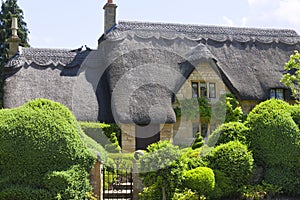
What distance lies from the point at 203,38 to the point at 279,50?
4197 mm

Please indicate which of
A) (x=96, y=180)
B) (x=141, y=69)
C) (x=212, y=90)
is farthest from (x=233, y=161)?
(x=141, y=69)

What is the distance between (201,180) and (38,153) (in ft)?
12.9

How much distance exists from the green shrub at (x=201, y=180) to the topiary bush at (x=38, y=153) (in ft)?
8.28

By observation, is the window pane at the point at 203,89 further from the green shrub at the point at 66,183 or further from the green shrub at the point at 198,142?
the green shrub at the point at 66,183

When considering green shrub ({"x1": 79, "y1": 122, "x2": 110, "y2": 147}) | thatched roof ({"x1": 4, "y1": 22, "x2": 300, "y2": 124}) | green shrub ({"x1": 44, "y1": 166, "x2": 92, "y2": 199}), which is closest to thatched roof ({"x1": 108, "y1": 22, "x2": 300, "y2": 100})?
thatched roof ({"x1": 4, "y1": 22, "x2": 300, "y2": 124})

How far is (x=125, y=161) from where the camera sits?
1486 centimetres

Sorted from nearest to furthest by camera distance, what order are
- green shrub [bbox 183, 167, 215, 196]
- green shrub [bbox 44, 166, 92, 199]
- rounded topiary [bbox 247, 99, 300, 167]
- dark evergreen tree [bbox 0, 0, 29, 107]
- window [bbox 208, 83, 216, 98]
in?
green shrub [bbox 44, 166, 92, 199]
green shrub [bbox 183, 167, 215, 196]
rounded topiary [bbox 247, 99, 300, 167]
window [bbox 208, 83, 216, 98]
dark evergreen tree [bbox 0, 0, 29, 107]

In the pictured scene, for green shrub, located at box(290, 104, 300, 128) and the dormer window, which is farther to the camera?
the dormer window

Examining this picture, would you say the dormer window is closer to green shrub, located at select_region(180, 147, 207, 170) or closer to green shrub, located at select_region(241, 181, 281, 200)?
green shrub, located at select_region(180, 147, 207, 170)

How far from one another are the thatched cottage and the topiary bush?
744 cm

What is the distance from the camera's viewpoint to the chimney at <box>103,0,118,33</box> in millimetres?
23125

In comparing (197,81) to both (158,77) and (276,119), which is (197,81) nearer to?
(158,77)

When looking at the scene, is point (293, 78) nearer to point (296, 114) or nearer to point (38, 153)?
point (296, 114)

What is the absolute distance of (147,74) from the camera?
66.2 ft
